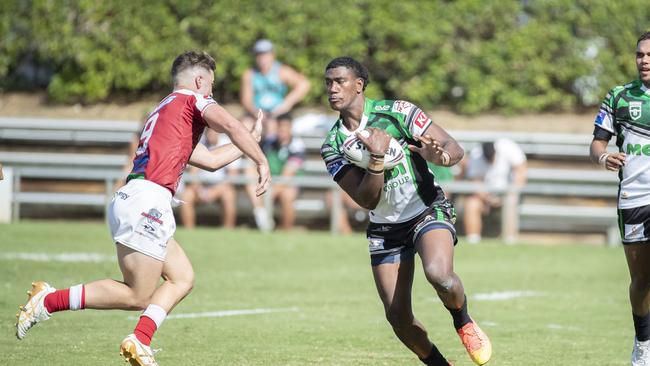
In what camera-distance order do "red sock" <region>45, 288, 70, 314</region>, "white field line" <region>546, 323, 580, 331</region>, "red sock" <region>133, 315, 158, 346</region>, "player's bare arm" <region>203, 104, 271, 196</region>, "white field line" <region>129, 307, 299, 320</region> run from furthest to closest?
"white field line" <region>129, 307, 299, 320</region> < "white field line" <region>546, 323, 580, 331</region> < "red sock" <region>45, 288, 70, 314</region> < "player's bare arm" <region>203, 104, 271, 196</region> < "red sock" <region>133, 315, 158, 346</region>

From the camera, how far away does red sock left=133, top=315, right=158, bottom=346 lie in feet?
24.3

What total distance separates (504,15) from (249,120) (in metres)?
4.96

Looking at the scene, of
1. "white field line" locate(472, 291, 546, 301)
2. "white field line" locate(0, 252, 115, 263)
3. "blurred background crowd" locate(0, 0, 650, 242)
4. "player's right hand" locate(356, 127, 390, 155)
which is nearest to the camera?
"player's right hand" locate(356, 127, 390, 155)

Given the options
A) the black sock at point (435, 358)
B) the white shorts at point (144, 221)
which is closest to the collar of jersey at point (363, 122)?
the white shorts at point (144, 221)

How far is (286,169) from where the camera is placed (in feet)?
62.2

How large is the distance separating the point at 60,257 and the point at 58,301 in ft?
24.8

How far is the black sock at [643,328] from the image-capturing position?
8531 millimetres

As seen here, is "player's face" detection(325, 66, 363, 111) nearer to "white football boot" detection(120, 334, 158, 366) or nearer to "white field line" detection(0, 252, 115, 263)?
"white football boot" detection(120, 334, 158, 366)

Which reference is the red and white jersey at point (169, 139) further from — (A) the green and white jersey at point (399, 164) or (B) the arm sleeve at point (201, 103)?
(A) the green and white jersey at point (399, 164)

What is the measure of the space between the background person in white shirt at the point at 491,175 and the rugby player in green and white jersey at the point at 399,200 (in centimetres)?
1000

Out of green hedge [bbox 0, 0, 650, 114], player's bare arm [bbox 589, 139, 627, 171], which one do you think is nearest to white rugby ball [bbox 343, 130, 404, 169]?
player's bare arm [bbox 589, 139, 627, 171]

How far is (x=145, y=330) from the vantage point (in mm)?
7453

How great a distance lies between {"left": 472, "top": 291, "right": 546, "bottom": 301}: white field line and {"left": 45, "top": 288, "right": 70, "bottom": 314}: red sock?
20.2 ft

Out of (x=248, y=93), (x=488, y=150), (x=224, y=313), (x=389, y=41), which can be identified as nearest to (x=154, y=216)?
(x=224, y=313)
